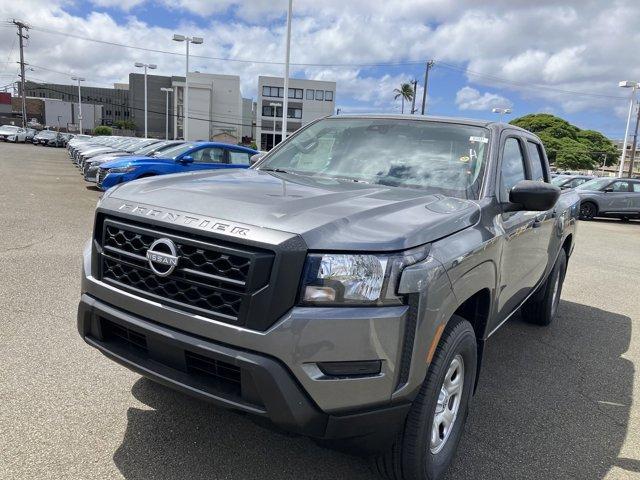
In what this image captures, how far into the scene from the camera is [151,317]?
2.33m

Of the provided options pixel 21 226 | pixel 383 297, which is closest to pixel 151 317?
pixel 383 297

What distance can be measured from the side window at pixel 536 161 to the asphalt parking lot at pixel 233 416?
1.57m

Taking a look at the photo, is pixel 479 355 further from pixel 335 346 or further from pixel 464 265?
pixel 335 346

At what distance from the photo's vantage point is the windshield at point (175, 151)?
12.7m

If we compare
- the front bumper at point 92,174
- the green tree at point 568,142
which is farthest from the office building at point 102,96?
the front bumper at point 92,174

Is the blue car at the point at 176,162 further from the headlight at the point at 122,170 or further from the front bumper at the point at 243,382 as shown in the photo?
the front bumper at the point at 243,382

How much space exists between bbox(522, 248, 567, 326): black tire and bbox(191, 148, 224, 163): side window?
9067 mm

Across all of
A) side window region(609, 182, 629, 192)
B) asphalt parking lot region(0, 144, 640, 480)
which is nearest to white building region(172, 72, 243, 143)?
side window region(609, 182, 629, 192)

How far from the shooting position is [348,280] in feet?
6.82

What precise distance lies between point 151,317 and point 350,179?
5.48ft

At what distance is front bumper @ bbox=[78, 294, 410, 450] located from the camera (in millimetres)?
2039

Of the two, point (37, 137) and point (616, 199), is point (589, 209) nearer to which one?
point (616, 199)

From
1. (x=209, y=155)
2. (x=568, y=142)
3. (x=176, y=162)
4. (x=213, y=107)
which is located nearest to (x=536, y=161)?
(x=176, y=162)

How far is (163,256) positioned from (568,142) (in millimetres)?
73822
